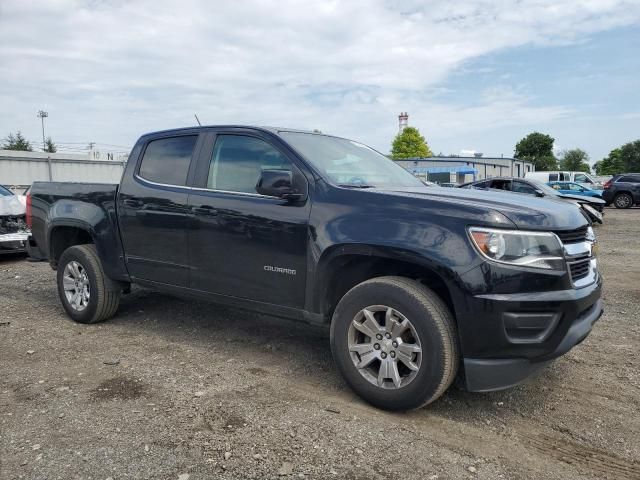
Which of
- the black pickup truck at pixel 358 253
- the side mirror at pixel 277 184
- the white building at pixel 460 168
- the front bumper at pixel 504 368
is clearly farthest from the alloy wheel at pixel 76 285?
the white building at pixel 460 168

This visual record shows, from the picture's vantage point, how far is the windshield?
388 centimetres

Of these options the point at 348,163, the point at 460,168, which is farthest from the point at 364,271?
the point at 460,168

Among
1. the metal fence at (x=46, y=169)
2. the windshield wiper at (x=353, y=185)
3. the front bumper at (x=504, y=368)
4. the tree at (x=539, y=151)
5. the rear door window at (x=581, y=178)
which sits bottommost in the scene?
the front bumper at (x=504, y=368)

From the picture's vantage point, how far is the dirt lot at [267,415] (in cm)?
271

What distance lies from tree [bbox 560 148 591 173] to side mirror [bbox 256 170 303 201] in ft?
325

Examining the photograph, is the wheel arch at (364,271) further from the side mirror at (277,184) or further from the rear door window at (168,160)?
the rear door window at (168,160)

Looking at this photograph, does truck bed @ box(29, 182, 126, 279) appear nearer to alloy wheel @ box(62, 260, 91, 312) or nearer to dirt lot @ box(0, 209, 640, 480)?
alloy wheel @ box(62, 260, 91, 312)

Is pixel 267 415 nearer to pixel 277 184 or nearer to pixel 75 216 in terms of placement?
pixel 277 184

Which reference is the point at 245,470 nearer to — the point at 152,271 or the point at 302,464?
the point at 302,464

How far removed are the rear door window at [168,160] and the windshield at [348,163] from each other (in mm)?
972

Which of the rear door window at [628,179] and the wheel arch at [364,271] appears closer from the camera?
the wheel arch at [364,271]

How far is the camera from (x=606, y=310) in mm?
5664

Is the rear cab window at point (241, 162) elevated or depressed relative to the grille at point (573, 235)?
elevated

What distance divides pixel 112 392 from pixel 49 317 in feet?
7.96
